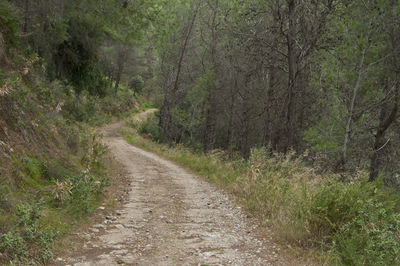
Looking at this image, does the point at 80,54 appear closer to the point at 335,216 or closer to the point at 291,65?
the point at 291,65

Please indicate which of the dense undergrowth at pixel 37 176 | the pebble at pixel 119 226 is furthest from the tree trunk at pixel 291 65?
the pebble at pixel 119 226

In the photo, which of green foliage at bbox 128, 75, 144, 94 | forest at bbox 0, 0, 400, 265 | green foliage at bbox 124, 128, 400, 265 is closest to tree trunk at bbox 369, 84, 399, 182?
forest at bbox 0, 0, 400, 265

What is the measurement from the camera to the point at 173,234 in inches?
207

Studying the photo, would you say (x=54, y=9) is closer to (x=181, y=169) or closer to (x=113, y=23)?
(x=113, y=23)

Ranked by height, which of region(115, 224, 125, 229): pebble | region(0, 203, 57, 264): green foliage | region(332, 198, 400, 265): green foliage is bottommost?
region(115, 224, 125, 229): pebble

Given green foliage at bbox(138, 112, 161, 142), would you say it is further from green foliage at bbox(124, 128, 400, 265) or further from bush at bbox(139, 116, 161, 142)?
green foliage at bbox(124, 128, 400, 265)

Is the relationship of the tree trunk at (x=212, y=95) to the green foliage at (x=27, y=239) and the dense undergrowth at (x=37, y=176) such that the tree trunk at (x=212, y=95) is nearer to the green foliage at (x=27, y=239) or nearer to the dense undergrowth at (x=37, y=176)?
the dense undergrowth at (x=37, y=176)

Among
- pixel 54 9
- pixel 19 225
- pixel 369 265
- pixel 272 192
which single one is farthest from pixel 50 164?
pixel 54 9

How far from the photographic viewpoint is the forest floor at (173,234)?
14.0ft

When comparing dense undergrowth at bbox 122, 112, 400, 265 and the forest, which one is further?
the forest

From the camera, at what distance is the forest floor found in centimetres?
428

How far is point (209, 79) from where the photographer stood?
64.6 ft

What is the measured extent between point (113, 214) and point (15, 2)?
305 inches

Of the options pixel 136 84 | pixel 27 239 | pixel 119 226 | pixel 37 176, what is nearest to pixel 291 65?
pixel 119 226
